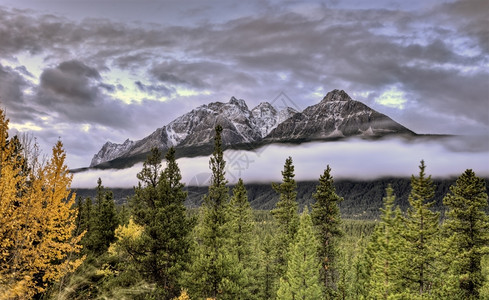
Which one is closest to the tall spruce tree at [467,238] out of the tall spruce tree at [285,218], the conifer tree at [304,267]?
the conifer tree at [304,267]

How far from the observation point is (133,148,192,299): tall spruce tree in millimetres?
21891

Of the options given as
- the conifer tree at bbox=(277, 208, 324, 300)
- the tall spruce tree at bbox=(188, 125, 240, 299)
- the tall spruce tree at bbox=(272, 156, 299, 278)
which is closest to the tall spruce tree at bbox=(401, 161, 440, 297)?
the conifer tree at bbox=(277, 208, 324, 300)

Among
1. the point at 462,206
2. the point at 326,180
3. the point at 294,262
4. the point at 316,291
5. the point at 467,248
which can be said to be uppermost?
the point at 326,180

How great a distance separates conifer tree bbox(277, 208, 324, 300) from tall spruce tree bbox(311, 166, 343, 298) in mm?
1141

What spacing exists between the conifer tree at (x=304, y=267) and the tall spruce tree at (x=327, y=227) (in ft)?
3.74

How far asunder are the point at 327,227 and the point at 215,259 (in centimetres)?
1181

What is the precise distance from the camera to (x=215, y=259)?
24.4m

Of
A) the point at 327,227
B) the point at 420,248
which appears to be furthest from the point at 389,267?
the point at 327,227

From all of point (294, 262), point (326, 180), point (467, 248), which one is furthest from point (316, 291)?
point (467, 248)

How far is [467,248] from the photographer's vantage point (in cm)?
2420

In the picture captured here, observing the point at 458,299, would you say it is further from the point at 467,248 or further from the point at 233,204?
the point at 233,204

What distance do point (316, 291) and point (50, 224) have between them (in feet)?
76.9

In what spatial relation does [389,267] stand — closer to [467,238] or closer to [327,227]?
[467,238]

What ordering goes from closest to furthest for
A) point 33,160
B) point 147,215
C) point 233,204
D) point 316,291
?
1. point 33,160
2. point 147,215
3. point 316,291
4. point 233,204
